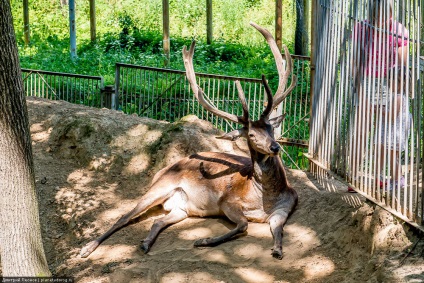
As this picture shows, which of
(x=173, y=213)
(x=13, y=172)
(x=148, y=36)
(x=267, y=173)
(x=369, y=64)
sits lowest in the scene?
(x=173, y=213)

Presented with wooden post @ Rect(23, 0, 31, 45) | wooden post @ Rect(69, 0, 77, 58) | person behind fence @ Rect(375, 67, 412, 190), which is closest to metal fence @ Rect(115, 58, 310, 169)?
person behind fence @ Rect(375, 67, 412, 190)

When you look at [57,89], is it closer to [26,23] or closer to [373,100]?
[373,100]

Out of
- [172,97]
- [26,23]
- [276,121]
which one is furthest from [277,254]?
[26,23]

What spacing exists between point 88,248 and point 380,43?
4.25 metres

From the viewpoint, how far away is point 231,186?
875cm

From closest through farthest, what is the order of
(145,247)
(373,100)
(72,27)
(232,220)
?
(373,100) → (145,247) → (232,220) → (72,27)

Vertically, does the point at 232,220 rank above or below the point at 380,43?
below

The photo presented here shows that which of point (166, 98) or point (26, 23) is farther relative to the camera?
point (26, 23)

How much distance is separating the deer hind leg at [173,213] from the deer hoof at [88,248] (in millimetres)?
666

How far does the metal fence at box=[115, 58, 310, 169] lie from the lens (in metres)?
12.2

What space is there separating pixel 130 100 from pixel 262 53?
8571 mm

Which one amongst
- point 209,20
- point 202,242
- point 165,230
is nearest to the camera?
point 202,242

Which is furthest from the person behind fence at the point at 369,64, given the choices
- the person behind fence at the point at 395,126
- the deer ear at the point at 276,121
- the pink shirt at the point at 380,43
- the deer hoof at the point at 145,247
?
the deer hoof at the point at 145,247

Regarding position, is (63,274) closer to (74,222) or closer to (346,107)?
(74,222)
